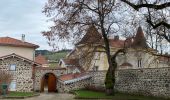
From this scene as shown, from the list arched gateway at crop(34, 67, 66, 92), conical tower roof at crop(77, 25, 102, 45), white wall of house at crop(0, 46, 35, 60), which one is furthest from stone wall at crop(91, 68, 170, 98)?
white wall of house at crop(0, 46, 35, 60)

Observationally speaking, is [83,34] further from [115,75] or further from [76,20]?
[115,75]

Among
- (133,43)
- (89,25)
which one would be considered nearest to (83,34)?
(89,25)

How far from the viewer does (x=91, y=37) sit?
1260 inches

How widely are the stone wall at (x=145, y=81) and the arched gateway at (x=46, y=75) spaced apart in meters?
11.9

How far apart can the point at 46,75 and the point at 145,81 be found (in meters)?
19.7

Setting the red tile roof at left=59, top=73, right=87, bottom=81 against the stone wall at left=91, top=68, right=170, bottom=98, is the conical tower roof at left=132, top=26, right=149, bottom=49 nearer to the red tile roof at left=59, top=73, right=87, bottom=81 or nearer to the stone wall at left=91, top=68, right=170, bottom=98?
the stone wall at left=91, top=68, right=170, bottom=98

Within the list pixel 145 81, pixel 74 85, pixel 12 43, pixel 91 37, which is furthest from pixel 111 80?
pixel 12 43

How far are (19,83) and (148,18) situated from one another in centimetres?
2169

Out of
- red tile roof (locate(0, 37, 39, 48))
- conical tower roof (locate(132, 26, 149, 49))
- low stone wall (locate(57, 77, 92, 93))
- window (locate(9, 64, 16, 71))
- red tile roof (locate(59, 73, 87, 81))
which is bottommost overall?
low stone wall (locate(57, 77, 92, 93))

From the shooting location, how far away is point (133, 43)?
110ft

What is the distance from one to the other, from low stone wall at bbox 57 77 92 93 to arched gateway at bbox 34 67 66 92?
219 cm

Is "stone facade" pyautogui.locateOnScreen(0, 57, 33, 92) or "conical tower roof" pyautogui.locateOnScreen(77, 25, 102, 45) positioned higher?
"conical tower roof" pyautogui.locateOnScreen(77, 25, 102, 45)

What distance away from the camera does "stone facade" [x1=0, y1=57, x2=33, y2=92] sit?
41.1 m

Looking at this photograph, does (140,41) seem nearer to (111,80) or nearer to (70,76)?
(111,80)
